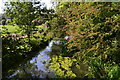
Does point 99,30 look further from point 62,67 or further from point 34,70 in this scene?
point 34,70

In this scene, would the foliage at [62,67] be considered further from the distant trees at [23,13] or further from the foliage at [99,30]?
the distant trees at [23,13]

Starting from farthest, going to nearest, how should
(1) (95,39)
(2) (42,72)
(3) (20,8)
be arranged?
(3) (20,8) < (2) (42,72) < (1) (95,39)

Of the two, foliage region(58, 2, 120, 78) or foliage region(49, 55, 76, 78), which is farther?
foliage region(49, 55, 76, 78)

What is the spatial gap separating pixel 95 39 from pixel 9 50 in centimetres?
449

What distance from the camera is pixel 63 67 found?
23.1 feet

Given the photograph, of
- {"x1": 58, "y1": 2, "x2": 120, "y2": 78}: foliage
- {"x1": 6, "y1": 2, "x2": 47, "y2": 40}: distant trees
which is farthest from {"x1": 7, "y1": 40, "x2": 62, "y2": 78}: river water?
{"x1": 6, "y1": 2, "x2": 47, "y2": 40}: distant trees

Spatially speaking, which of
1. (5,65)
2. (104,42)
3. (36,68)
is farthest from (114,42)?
(5,65)

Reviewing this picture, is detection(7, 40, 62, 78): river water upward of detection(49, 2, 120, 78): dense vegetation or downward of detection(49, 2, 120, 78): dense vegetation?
downward

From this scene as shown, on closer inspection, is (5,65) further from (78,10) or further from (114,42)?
(114,42)

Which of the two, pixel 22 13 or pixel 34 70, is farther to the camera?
pixel 22 13

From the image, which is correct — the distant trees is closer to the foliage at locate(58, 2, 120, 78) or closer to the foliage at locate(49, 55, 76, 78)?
the foliage at locate(49, 55, 76, 78)

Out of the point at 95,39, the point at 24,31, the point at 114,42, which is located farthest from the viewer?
the point at 24,31

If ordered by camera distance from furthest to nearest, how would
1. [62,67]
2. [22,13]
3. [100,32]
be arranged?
[22,13] < [62,67] < [100,32]

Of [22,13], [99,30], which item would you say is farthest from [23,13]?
[99,30]
